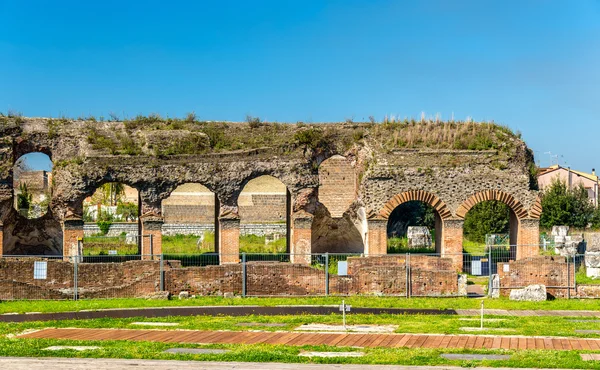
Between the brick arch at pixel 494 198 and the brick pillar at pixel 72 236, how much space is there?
14.8 metres

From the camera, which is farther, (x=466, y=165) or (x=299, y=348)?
(x=466, y=165)

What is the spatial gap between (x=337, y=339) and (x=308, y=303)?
7.15 m

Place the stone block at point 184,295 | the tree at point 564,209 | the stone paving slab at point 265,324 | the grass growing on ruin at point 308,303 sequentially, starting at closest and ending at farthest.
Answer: the stone paving slab at point 265,324 → the grass growing on ruin at point 308,303 → the stone block at point 184,295 → the tree at point 564,209

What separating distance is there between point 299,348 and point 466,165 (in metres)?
20.5

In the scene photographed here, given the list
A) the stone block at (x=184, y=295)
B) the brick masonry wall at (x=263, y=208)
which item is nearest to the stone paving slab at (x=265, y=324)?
the stone block at (x=184, y=295)

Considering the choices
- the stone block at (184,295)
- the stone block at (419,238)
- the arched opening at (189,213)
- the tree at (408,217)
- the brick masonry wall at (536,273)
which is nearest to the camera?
the stone block at (184,295)

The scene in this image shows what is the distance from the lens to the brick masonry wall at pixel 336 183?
52438 mm

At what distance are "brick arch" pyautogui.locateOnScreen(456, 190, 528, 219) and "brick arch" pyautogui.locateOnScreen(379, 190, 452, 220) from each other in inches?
21.9

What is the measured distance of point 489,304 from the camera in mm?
22250

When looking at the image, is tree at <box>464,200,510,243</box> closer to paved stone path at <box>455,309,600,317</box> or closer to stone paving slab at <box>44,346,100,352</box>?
paved stone path at <box>455,309,600,317</box>

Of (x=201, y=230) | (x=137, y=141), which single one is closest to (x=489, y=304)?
(x=137, y=141)

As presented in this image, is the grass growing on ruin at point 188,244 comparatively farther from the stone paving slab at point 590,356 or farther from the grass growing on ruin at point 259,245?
the stone paving slab at point 590,356

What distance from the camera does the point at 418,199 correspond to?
109 feet

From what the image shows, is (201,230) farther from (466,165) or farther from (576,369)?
(576,369)
